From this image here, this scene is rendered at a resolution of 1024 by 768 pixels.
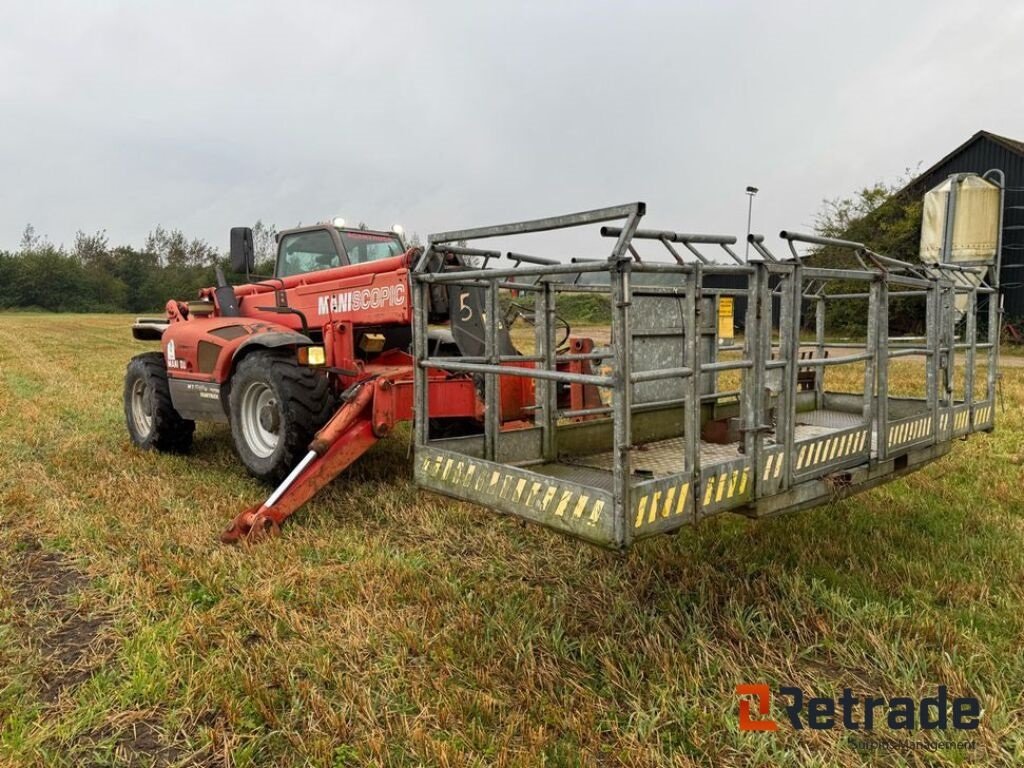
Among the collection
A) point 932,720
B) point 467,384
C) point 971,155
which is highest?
point 971,155

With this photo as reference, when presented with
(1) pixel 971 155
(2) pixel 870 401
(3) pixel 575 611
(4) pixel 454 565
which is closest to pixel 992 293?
(2) pixel 870 401

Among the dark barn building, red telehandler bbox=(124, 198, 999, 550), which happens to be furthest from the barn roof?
red telehandler bbox=(124, 198, 999, 550)

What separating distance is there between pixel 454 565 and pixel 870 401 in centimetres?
213

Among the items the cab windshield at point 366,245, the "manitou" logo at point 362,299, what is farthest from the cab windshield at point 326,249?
the "manitou" logo at point 362,299

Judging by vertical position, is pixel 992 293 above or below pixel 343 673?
above

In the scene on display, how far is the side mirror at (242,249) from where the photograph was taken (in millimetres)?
5863

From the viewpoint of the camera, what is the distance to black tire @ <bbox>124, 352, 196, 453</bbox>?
21.2ft

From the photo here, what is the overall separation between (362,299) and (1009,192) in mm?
21875

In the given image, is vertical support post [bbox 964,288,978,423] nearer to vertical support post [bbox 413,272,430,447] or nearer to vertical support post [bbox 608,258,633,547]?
vertical support post [bbox 608,258,633,547]

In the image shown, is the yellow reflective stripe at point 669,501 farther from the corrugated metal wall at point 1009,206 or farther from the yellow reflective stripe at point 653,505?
the corrugated metal wall at point 1009,206

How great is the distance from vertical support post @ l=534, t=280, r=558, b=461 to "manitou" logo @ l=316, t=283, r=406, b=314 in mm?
1433

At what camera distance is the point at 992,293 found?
420 cm

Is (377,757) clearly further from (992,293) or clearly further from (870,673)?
(992,293)

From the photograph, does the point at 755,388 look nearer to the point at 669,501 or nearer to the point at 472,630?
the point at 669,501
